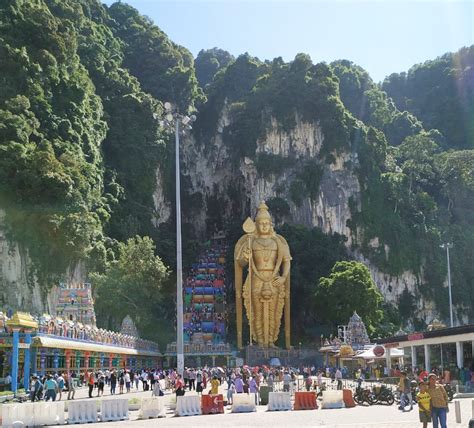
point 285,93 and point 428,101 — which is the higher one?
point 428,101

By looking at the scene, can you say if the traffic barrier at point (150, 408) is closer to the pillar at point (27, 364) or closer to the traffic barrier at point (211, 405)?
the traffic barrier at point (211, 405)

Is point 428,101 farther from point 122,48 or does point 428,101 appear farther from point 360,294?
point 360,294

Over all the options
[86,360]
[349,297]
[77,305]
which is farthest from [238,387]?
[349,297]

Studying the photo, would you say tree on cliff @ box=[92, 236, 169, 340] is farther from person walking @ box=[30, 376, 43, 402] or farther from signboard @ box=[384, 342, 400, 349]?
person walking @ box=[30, 376, 43, 402]

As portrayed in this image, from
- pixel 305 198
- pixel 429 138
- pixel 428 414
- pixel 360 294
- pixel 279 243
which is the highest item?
pixel 429 138

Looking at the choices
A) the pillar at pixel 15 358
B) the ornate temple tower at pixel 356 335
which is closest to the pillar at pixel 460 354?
the ornate temple tower at pixel 356 335

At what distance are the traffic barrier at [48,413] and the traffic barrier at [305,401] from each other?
6.72 m

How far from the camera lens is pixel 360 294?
51.8m

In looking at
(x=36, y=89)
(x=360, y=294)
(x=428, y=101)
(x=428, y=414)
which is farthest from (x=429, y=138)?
(x=428, y=414)

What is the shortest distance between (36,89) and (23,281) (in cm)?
1550

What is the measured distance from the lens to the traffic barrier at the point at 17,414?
14945 mm

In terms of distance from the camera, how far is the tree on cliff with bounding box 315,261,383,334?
51594mm

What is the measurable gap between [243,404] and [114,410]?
12.5ft

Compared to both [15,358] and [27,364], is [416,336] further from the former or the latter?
[15,358]
